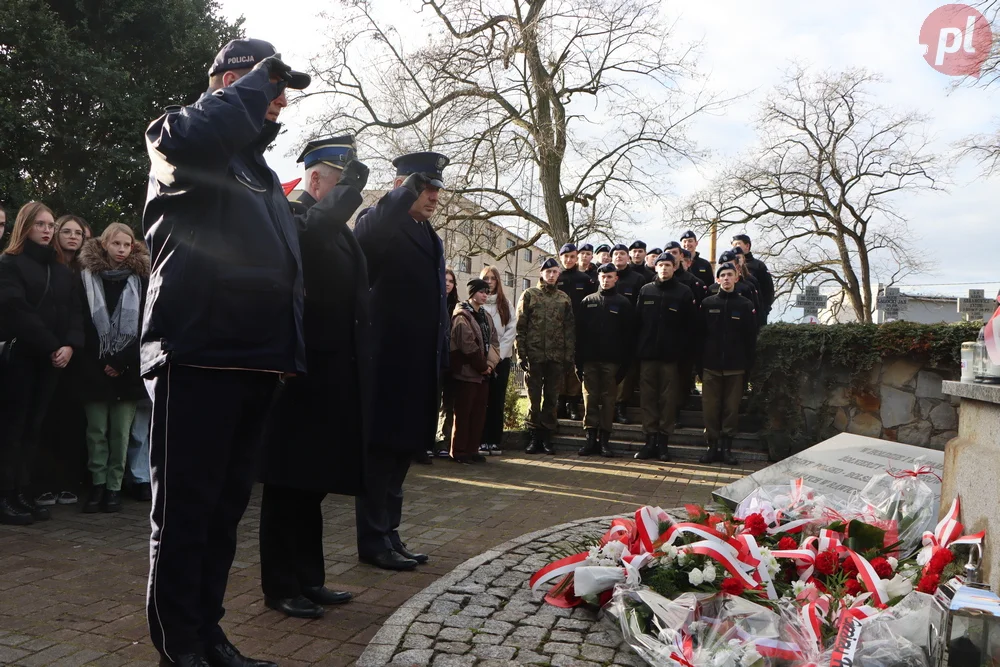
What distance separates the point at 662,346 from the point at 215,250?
7298mm

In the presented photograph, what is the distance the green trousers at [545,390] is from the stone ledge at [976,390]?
6.31 meters

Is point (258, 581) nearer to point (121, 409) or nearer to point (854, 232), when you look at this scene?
point (121, 409)

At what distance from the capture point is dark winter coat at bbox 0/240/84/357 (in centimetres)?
580

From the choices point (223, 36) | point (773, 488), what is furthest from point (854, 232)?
point (773, 488)

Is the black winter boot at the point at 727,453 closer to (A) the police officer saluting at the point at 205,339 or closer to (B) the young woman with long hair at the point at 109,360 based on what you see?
(B) the young woman with long hair at the point at 109,360

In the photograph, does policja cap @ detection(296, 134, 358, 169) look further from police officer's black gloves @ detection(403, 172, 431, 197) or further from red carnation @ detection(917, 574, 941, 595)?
red carnation @ detection(917, 574, 941, 595)

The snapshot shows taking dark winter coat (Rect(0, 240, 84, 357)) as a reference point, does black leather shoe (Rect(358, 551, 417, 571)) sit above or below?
below

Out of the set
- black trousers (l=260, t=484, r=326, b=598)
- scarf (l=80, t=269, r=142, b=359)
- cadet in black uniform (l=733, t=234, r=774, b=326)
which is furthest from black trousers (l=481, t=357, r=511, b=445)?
black trousers (l=260, t=484, r=326, b=598)

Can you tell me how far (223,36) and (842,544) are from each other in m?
11.3

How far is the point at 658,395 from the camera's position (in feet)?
32.1

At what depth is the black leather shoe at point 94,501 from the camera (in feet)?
19.9

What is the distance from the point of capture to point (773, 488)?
4.86 m

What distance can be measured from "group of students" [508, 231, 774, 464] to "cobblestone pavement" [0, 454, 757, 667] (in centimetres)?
150

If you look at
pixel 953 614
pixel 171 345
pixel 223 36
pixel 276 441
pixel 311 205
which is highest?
pixel 223 36
